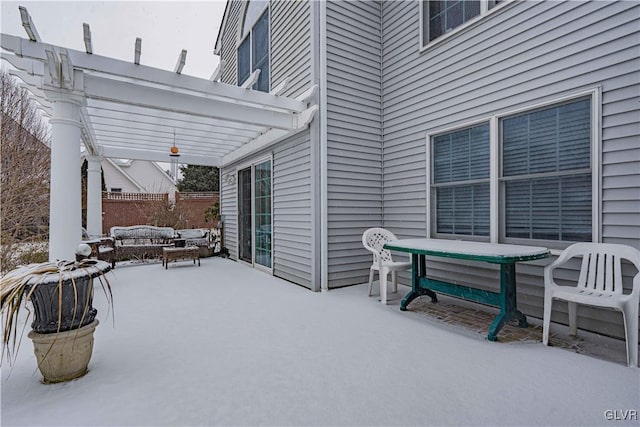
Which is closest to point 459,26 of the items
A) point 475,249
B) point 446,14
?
point 446,14

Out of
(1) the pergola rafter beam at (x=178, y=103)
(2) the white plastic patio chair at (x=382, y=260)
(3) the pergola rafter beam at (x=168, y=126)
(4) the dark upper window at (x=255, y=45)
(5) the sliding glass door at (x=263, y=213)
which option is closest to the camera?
(1) the pergola rafter beam at (x=178, y=103)

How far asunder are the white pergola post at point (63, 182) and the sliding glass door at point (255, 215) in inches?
A: 124

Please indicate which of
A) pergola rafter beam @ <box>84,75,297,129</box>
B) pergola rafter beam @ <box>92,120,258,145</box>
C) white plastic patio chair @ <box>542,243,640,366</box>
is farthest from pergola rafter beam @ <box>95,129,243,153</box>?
white plastic patio chair @ <box>542,243,640,366</box>

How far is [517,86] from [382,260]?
2.52 metres

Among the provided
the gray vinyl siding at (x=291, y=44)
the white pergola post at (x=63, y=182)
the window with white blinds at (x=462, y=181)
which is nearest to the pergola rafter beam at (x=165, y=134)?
the gray vinyl siding at (x=291, y=44)

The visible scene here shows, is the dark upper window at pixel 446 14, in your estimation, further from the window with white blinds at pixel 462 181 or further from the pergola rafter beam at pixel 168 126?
the pergola rafter beam at pixel 168 126

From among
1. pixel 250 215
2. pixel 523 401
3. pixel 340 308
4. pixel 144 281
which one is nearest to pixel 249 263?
pixel 250 215

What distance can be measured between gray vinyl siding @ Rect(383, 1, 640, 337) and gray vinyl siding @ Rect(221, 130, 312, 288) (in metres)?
1.33

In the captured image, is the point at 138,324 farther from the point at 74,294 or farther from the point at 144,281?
the point at 144,281

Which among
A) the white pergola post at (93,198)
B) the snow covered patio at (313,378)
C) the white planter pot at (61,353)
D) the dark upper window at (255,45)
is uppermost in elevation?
the dark upper window at (255,45)

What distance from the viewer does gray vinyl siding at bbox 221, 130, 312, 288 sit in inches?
196

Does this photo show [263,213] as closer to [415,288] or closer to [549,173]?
[415,288]

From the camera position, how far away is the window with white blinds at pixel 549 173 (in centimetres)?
306

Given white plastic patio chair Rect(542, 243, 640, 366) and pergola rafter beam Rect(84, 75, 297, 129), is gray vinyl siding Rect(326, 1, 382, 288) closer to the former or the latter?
pergola rafter beam Rect(84, 75, 297, 129)
